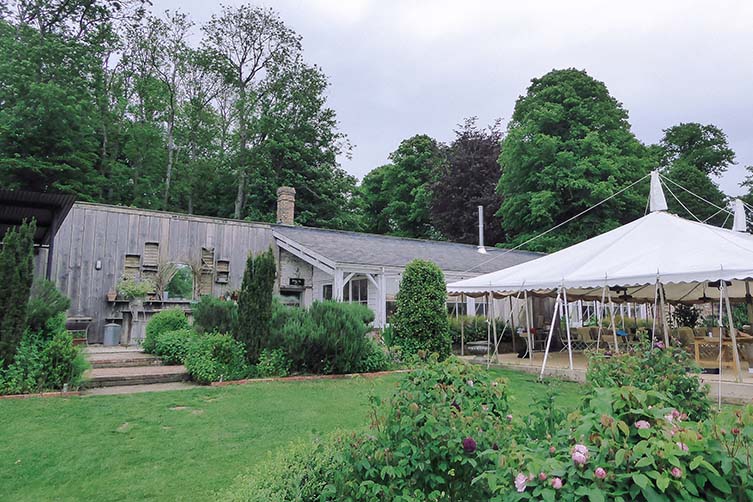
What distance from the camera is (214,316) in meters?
9.51

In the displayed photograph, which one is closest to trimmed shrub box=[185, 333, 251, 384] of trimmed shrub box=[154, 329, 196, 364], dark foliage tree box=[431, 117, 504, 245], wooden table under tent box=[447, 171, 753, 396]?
trimmed shrub box=[154, 329, 196, 364]

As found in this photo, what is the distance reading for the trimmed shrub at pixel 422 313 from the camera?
10250 mm

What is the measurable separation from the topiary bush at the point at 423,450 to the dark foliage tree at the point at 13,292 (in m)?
6.27

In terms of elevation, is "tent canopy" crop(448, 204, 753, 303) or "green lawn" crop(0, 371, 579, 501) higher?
"tent canopy" crop(448, 204, 753, 303)

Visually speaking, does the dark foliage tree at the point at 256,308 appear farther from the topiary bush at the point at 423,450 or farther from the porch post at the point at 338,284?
the topiary bush at the point at 423,450

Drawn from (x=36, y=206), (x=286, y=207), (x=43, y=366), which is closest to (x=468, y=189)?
(x=286, y=207)

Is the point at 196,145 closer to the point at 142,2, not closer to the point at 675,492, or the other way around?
the point at 142,2

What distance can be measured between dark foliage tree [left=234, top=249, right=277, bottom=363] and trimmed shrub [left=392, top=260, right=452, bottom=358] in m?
3.16

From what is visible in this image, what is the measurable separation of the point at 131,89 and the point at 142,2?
4.28 metres

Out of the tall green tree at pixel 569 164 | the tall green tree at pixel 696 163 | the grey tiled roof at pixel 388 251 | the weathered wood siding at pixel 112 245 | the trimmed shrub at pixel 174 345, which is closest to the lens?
the trimmed shrub at pixel 174 345

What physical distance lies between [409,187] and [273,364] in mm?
26277

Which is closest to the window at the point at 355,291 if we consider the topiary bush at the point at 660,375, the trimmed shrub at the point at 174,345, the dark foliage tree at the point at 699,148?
the trimmed shrub at the point at 174,345

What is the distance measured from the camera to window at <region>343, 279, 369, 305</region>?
46.7 ft

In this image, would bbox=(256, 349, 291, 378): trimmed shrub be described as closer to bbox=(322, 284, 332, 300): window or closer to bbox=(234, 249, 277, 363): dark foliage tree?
bbox=(234, 249, 277, 363): dark foliage tree
